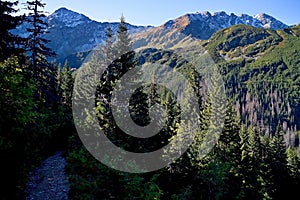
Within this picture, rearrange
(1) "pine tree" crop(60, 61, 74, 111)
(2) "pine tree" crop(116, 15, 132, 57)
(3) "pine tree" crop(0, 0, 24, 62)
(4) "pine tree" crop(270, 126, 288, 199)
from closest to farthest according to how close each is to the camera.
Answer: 1. (3) "pine tree" crop(0, 0, 24, 62)
2. (2) "pine tree" crop(116, 15, 132, 57)
3. (1) "pine tree" crop(60, 61, 74, 111)
4. (4) "pine tree" crop(270, 126, 288, 199)

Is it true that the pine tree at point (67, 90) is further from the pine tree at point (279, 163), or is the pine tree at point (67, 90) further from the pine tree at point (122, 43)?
the pine tree at point (279, 163)

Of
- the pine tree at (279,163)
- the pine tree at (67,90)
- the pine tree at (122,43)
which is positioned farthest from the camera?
the pine tree at (279,163)

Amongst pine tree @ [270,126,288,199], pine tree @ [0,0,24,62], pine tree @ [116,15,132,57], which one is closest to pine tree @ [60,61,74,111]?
pine tree @ [116,15,132,57]

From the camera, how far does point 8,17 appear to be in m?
18.9

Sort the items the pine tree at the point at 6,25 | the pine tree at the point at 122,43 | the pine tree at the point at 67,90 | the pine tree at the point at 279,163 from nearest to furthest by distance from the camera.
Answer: the pine tree at the point at 6,25 < the pine tree at the point at 122,43 < the pine tree at the point at 67,90 < the pine tree at the point at 279,163

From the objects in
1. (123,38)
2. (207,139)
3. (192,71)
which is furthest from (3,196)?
(192,71)

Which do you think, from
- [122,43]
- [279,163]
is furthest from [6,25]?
[279,163]

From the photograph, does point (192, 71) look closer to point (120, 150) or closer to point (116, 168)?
point (120, 150)

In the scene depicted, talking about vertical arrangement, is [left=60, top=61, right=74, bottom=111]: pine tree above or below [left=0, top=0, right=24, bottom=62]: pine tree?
above

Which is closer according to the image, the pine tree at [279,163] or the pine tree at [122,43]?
the pine tree at [122,43]

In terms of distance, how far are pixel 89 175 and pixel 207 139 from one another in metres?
18.1

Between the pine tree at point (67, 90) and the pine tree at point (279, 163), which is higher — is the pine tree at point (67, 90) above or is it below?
above

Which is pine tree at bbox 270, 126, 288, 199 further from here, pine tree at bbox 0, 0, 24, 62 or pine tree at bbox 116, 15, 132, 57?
pine tree at bbox 0, 0, 24, 62

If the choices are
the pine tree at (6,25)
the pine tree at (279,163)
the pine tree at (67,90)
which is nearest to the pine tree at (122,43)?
the pine tree at (6,25)
